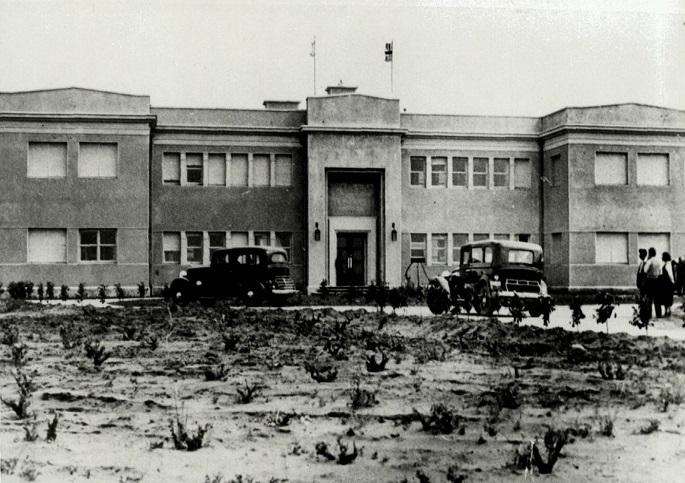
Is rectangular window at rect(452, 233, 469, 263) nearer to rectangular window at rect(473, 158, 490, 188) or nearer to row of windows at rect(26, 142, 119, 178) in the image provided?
rectangular window at rect(473, 158, 490, 188)

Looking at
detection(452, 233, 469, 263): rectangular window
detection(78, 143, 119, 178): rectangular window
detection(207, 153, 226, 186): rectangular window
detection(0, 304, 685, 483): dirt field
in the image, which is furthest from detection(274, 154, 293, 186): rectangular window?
detection(0, 304, 685, 483): dirt field

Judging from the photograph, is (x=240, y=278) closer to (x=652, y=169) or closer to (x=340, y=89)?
(x=340, y=89)

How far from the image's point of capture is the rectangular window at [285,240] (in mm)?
31344

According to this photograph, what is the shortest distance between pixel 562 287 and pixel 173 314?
724 inches

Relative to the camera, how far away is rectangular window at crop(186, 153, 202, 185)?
31094 mm

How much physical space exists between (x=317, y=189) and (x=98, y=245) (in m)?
8.58

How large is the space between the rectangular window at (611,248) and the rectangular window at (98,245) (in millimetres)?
18849

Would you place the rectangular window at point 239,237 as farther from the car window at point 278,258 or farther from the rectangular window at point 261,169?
the car window at point 278,258

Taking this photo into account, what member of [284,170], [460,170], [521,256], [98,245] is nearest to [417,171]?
[460,170]

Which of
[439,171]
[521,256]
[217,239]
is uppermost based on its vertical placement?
[439,171]

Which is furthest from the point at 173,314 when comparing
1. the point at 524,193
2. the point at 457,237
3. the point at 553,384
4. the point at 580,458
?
the point at 524,193

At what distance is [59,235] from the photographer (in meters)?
29.6

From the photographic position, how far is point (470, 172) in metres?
32.7

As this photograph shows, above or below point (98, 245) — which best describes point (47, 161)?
above
